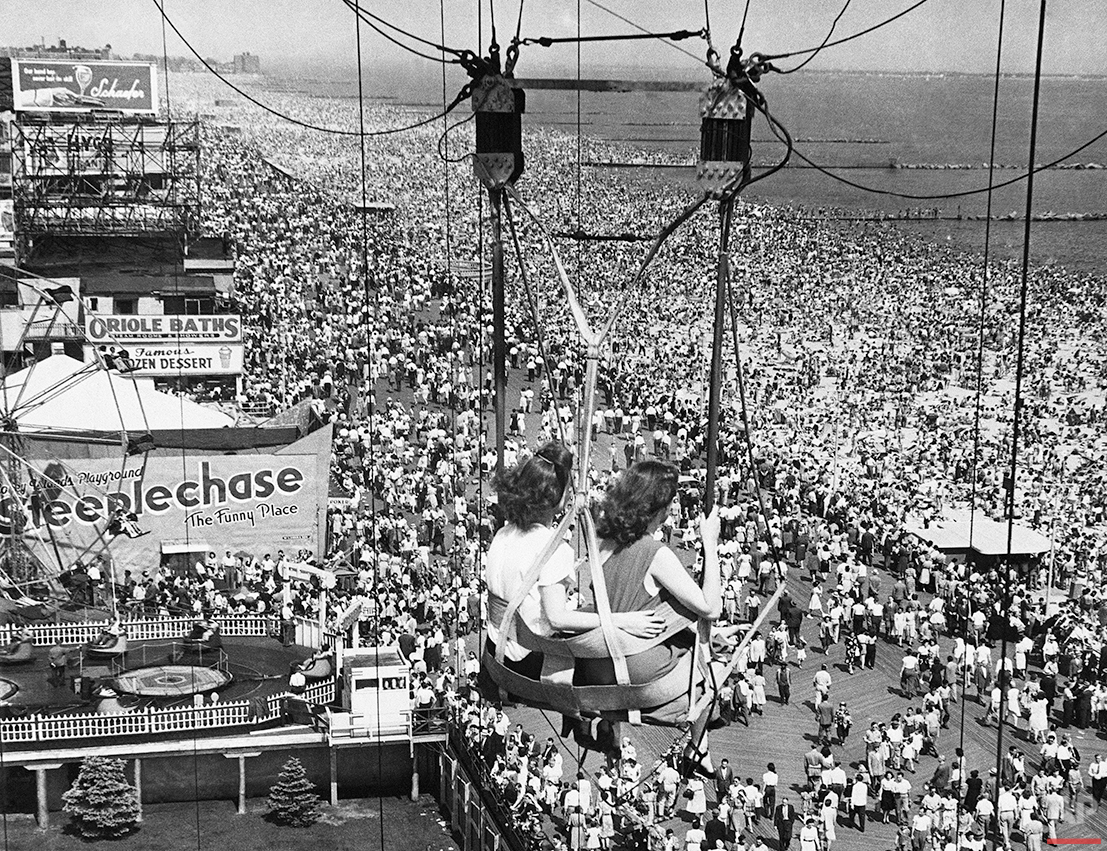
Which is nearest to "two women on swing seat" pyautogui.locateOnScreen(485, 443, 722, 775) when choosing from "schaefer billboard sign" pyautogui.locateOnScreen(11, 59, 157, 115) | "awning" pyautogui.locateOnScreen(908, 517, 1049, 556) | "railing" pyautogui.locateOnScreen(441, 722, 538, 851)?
"railing" pyautogui.locateOnScreen(441, 722, 538, 851)

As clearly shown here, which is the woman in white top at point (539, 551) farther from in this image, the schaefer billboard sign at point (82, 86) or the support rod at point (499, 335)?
the schaefer billboard sign at point (82, 86)

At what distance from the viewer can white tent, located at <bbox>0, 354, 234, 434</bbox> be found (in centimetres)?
3197

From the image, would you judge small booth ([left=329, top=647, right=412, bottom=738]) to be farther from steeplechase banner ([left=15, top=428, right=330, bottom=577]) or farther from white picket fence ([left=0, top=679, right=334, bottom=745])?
steeplechase banner ([left=15, top=428, right=330, bottom=577])

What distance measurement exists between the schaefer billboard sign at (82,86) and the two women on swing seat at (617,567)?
194ft

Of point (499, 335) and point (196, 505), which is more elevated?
point (499, 335)

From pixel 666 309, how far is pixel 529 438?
108ft

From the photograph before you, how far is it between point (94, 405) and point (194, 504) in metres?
2.94

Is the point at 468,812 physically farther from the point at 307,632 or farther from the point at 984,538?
the point at 984,538

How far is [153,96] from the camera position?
2709 inches

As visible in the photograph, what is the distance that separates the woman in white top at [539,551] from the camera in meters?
9.20

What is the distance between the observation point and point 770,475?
1740 inches

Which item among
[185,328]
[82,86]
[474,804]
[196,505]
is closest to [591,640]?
[474,804]

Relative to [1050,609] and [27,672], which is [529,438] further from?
[27,672]

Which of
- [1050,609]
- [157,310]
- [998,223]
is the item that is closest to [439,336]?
[157,310]
